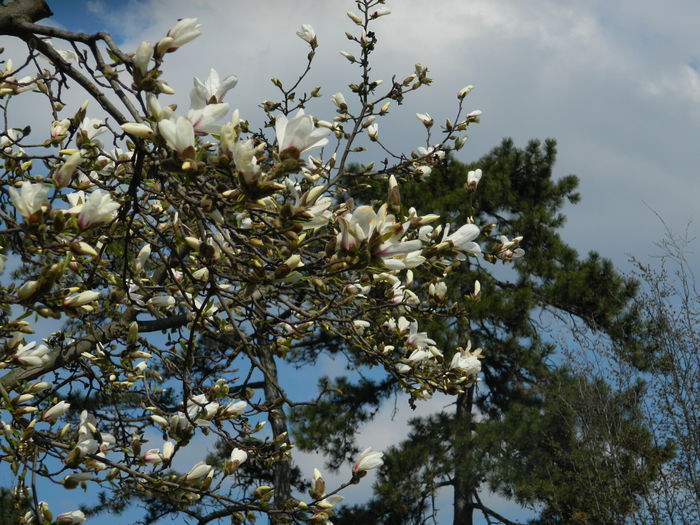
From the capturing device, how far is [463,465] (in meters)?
9.53

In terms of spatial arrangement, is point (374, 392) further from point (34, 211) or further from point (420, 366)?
point (34, 211)

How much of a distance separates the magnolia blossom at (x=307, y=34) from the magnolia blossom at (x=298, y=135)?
2.92 metres

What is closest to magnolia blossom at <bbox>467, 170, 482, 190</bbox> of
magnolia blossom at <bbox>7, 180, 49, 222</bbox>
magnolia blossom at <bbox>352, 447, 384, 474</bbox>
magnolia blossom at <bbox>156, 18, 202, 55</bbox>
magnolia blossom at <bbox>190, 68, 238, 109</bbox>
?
magnolia blossom at <bbox>352, 447, 384, 474</bbox>

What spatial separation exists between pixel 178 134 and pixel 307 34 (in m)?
2.99

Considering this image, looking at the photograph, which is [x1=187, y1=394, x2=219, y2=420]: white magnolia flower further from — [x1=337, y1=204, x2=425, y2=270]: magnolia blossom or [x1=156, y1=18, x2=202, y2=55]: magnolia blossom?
[x1=156, y1=18, x2=202, y2=55]: magnolia blossom

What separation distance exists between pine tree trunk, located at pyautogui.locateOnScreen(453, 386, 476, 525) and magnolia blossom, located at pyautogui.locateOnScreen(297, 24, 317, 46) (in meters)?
6.67

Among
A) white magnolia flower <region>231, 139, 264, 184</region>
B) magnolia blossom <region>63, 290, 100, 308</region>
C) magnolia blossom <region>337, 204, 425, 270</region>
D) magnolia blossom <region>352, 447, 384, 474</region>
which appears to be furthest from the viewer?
magnolia blossom <region>352, 447, 384, 474</region>

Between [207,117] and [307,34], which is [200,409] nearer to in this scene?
[207,117]

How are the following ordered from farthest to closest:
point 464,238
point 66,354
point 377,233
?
point 66,354 → point 464,238 → point 377,233

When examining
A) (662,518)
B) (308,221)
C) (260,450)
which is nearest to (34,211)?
(308,221)

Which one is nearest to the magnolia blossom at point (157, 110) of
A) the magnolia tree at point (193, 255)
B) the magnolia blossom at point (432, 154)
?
the magnolia tree at point (193, 255)

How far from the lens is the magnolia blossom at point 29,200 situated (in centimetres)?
160

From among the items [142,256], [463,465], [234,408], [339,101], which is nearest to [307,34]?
[339,101]

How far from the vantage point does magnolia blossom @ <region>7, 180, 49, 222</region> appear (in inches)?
63.2
